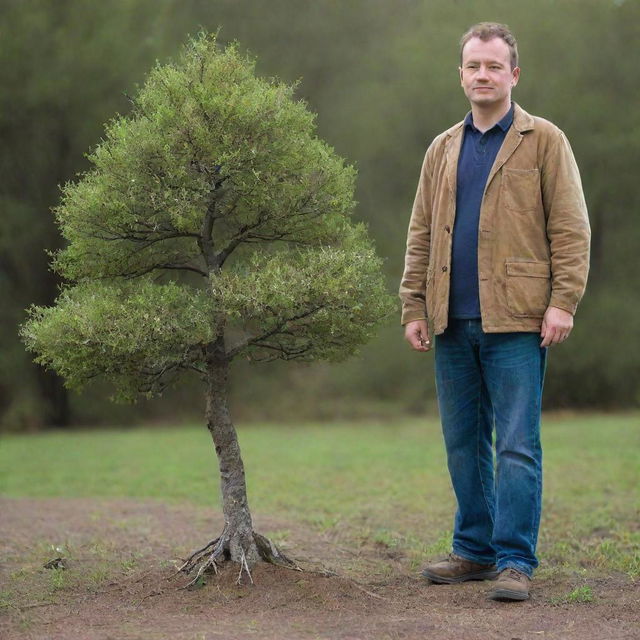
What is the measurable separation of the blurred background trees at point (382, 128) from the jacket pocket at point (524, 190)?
1175cm

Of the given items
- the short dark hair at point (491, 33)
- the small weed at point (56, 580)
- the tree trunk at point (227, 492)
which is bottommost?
the small weed at point (56, 580)

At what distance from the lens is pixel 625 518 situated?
7855 mm

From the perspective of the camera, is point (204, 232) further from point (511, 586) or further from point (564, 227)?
point (511, 586)

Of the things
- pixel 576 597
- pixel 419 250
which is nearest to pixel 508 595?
pixel 576 597

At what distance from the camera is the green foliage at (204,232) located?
Result: 15.8 ft

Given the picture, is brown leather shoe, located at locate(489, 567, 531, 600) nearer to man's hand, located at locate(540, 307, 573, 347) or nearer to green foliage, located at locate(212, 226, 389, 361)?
man's hand, located at locate(540, 307, 573, 347)

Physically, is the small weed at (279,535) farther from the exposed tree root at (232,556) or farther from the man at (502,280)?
the man at (502,280)

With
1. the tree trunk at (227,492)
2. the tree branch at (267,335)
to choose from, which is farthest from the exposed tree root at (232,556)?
the tree branch at (267,335)

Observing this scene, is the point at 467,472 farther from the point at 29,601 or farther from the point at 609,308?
the point at 609,308

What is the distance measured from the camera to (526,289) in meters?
4.93

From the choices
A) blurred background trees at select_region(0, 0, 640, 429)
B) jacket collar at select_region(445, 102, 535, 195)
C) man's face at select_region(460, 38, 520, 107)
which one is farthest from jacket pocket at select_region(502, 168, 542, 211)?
blurred background trees at select_region(0, 0, 640, 429)

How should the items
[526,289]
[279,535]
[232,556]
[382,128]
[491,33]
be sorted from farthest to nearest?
[382,128]
[279,535]
[232,556]
[491,33]
[526,289]

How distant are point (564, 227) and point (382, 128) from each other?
13.9 m

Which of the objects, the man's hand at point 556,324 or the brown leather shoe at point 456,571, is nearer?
the man's hand at point 556,324
